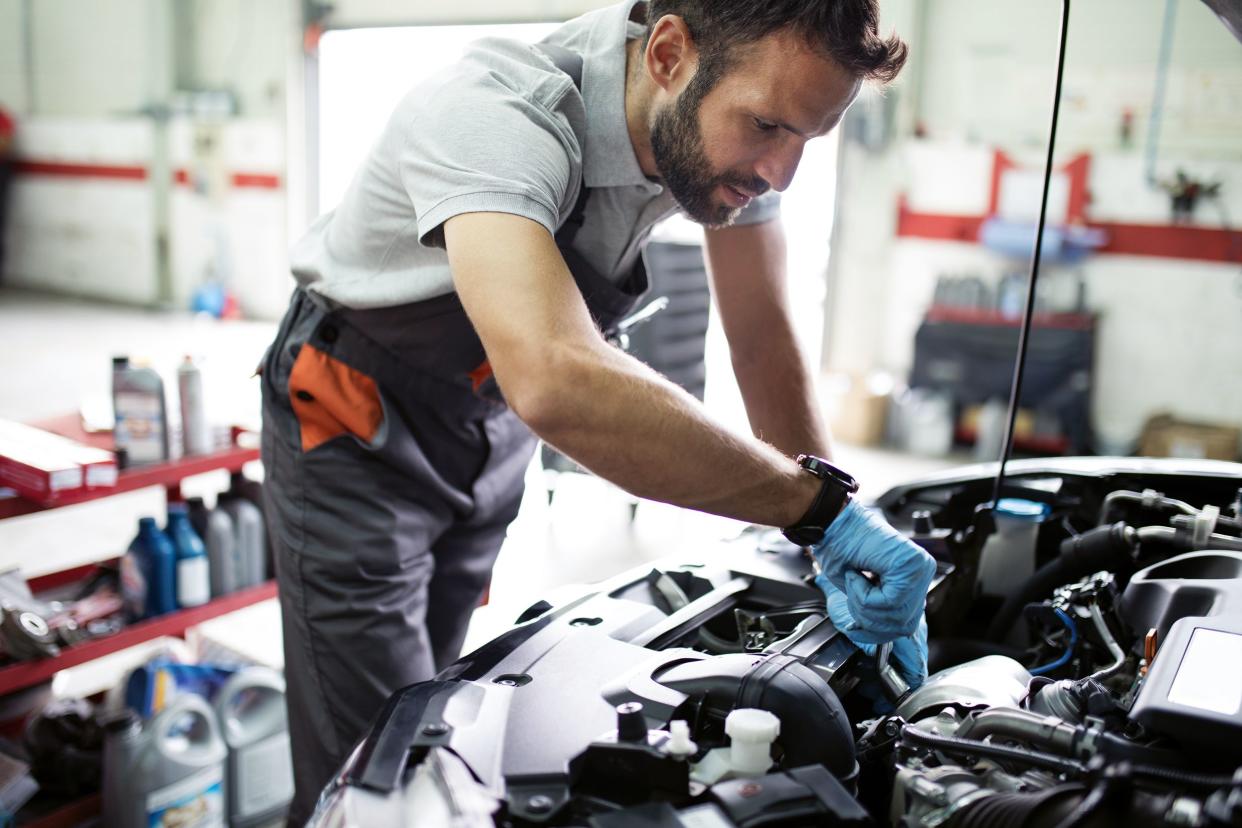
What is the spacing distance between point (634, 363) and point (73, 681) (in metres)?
2.50

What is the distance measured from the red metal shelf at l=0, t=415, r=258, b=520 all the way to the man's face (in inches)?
54.8

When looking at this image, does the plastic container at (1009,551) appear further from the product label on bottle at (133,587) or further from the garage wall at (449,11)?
the garage wall at (449,11)

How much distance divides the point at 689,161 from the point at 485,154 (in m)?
0.32

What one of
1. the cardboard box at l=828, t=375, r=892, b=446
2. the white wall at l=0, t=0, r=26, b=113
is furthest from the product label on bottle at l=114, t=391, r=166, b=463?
the white wall at l=0, t=0, r=26, b=113

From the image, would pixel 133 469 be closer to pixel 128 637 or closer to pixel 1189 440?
pixel 128 637

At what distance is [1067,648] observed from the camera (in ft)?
4.32

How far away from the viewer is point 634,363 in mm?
1135

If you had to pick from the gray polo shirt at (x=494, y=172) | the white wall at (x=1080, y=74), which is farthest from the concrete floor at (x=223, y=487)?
the white wall at (x=1080, y=74)

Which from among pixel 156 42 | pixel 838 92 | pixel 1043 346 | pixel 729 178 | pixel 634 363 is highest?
pixel 156 42

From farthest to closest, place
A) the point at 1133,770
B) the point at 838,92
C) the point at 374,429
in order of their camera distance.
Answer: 1. the point at 374,429
2. the point at 838,92
3. the point at 1133,770

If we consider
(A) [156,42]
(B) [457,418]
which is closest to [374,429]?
(B) [457,418]

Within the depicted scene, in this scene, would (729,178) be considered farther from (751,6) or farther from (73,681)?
(73,681)

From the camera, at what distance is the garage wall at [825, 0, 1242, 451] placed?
4.84 meters

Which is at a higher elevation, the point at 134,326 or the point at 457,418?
the point at 457,418
